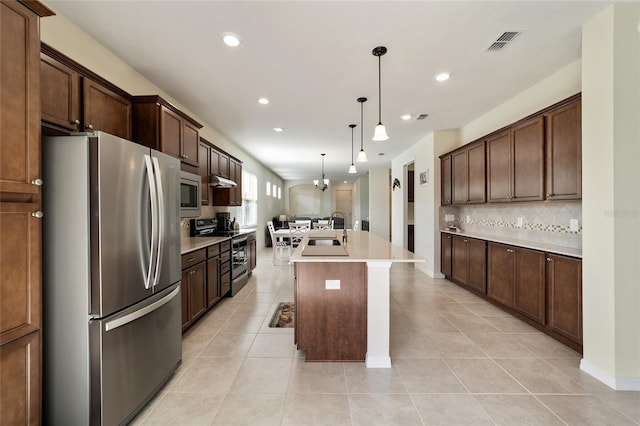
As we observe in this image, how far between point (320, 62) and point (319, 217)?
11340 millimetres

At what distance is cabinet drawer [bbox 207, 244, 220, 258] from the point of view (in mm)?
3330

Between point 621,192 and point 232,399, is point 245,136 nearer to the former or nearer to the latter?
point 232,399

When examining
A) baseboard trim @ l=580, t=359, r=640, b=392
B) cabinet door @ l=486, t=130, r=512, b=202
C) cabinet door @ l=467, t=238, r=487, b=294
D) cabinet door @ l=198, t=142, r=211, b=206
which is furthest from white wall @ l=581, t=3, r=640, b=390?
cabinet door @ l=198, t=142, r=211, b=206

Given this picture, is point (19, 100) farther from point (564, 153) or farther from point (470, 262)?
point (470, 262)

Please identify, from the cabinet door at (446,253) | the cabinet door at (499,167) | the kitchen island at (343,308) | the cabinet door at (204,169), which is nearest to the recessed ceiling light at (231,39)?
the cabinet door at (204,169)

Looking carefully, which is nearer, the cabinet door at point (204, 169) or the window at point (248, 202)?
the cabinet door at point (204, 169)

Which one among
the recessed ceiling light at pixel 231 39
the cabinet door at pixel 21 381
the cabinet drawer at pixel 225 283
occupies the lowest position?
the cabinet drawer at pixel 225 283

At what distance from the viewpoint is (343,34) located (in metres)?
2.22

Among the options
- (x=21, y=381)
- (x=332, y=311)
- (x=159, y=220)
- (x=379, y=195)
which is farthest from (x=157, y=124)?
(x=379, y=195)

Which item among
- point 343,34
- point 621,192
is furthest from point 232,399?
point 621,192

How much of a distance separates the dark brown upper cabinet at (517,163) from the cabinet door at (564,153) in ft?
0.29

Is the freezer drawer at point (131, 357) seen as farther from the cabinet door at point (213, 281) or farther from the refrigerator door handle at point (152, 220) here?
the cabinet door at point (213, 281)

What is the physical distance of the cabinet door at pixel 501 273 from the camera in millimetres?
3213

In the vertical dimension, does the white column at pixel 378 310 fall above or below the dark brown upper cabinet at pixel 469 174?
below
